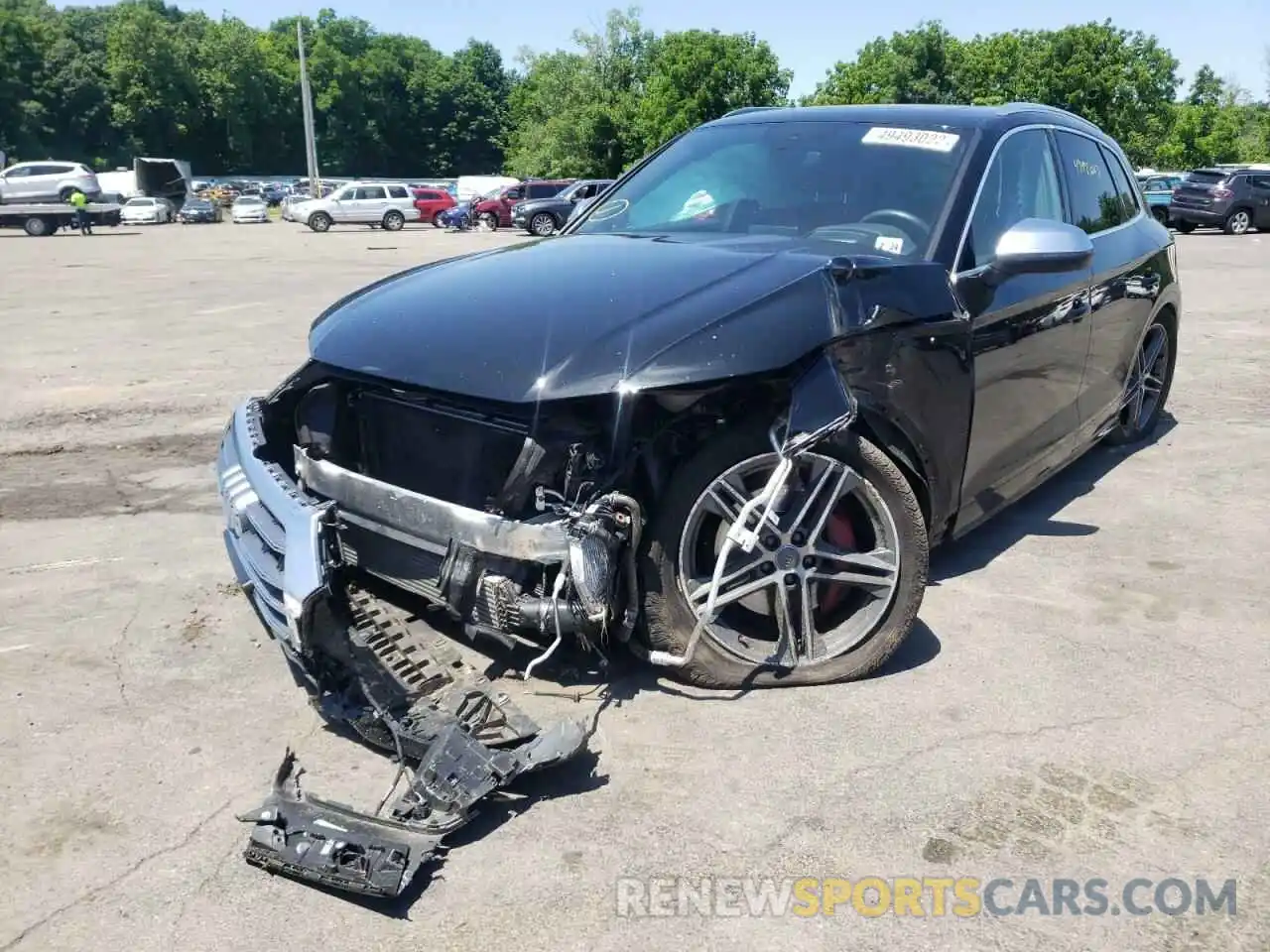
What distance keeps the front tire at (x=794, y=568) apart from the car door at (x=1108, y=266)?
206 cm

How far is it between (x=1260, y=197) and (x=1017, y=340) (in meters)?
30.0

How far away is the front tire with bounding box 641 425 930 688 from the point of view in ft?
10.6

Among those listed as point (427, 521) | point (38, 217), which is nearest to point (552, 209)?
point (38, 217)

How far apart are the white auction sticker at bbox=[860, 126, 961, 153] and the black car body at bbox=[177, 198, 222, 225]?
47.2 m

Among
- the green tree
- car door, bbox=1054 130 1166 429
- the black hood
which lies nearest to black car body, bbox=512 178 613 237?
the green tree

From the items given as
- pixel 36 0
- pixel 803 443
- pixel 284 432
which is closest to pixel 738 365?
pixel 803 443

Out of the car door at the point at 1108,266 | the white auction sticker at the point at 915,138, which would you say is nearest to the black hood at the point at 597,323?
the white auction sticker at the point at 915,138

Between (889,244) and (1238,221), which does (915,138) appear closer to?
(889,244)

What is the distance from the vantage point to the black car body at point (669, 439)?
3039mm

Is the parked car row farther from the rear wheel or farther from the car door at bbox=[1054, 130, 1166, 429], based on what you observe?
the car door at bbox=[1054, 130, 1166, 429]

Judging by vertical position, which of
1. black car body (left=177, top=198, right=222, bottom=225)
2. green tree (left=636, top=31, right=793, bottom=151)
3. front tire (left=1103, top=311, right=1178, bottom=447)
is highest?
green tree (left=636, top=31, right=793, bottom=151)

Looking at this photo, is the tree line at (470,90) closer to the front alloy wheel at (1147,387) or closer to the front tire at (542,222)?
the front tire at (542,222)

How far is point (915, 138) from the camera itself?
4285 millimetres

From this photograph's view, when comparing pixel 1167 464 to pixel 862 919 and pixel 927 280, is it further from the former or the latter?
pixel 862 919
